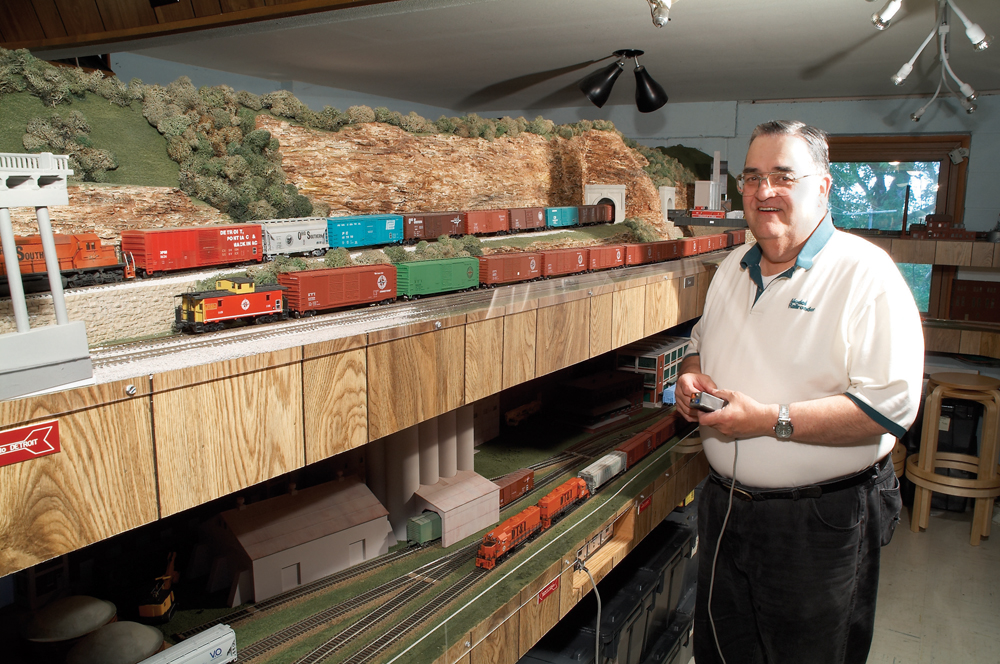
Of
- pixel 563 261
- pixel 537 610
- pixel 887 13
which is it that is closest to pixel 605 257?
pixel 563 261

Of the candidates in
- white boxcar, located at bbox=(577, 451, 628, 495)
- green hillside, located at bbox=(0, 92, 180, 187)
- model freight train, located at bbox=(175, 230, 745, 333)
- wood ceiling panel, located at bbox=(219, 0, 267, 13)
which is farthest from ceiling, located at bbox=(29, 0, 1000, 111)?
white boxcar, located at bbox=(577, 451, 628, 495)

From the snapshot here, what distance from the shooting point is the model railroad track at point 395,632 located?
15.7 ft

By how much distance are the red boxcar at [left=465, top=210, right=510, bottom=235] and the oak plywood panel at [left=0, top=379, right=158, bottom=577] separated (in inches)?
280

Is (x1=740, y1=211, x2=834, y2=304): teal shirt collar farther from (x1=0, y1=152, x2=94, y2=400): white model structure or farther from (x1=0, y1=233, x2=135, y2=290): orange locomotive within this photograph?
(x1=0, y1=233, x2=135, y2=290): orange locomotive

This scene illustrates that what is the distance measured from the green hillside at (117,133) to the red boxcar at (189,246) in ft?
6.95

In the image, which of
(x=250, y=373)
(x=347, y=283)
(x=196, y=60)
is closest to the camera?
(x=250, y=373)

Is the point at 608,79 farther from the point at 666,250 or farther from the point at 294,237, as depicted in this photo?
the point at 294,237

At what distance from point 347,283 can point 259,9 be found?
4.55 meters

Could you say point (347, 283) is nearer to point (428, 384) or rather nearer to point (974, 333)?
point (428, 384)

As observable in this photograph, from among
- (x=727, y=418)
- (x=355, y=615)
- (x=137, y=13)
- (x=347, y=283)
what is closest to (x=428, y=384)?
(x=347, y=283)

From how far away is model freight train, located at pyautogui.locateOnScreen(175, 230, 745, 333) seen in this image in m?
5.31

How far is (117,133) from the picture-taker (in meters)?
8.38

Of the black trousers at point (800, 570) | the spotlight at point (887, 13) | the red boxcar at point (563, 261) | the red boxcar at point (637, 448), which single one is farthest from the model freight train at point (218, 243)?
the spotlight at point (887, 13)

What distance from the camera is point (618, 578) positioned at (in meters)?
8.23
